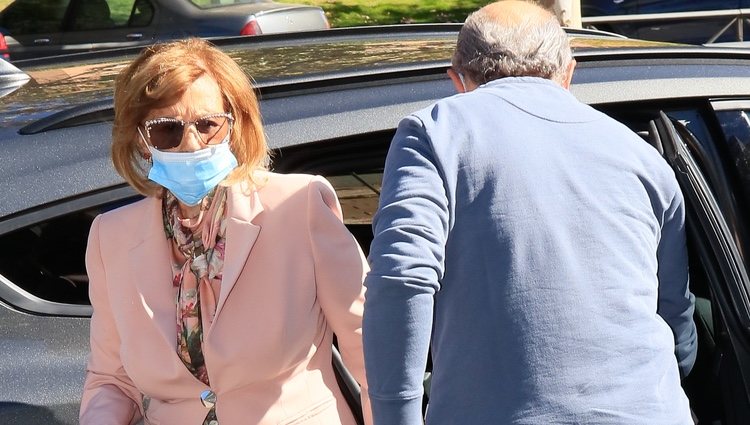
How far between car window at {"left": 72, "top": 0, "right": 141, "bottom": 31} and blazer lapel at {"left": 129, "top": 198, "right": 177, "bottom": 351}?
8.64 m

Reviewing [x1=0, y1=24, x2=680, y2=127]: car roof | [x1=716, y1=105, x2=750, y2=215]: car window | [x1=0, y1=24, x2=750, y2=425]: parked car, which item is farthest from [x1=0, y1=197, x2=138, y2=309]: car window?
[x1=716, y1=105, x2=750, y2=215]: car window

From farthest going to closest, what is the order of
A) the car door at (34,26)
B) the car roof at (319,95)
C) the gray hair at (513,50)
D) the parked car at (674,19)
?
the car door at (34,26) → the parked car at (674,19) → the car roof at (319,95) → the gray hair at (513,50)

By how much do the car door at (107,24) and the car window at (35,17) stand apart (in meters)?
0.14

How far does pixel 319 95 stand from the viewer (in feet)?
8.38

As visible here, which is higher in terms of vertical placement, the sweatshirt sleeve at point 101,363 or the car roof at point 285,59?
the car roof at point 285,59

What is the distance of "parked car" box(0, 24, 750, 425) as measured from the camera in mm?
2320

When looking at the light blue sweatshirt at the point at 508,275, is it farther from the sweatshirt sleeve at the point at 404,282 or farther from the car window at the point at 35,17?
the car window at the point at 35,17

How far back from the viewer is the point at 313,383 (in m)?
2.30

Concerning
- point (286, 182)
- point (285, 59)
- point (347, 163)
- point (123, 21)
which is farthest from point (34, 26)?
point (286, 182)

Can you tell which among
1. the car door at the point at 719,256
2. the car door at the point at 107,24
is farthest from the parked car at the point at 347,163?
the car door at the point at 107,24

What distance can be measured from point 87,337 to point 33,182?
0.37m

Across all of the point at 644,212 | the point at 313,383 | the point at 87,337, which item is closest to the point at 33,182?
the point at 87,337

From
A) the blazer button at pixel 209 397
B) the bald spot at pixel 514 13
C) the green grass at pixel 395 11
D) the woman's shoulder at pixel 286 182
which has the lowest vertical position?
the green grass at pixel 395 11

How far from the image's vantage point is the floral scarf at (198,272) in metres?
2.29
